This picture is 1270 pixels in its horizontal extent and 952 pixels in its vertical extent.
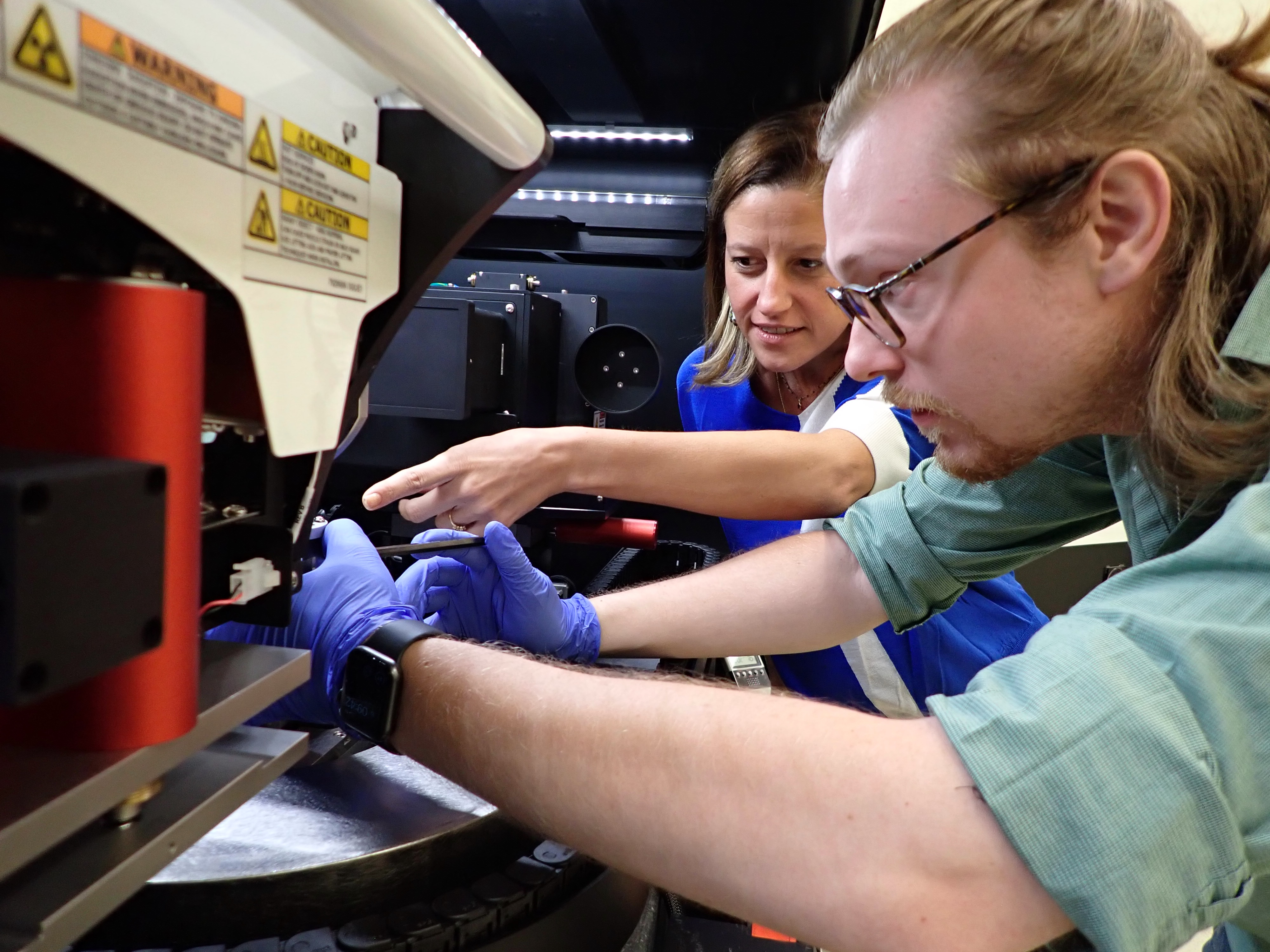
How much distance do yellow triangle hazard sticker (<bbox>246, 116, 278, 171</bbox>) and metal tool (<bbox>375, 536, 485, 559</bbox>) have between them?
0.53 m

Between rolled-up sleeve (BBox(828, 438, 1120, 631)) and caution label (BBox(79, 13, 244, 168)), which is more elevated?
caution label (BBox(79, 13, 244, 168))

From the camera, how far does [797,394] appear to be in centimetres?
161

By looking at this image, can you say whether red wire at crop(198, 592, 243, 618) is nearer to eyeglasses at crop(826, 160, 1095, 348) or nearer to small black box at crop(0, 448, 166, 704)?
small black box at crop(0, 448, 166, 704)

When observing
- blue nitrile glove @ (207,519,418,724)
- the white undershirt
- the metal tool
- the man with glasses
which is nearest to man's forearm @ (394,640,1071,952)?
the man with glasses

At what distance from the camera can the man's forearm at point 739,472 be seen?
1.18 m

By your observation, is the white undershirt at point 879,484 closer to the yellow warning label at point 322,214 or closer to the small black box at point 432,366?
the small black box at point 432,366

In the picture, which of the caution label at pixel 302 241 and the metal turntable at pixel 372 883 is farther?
the metal turntable at pixel 372 883

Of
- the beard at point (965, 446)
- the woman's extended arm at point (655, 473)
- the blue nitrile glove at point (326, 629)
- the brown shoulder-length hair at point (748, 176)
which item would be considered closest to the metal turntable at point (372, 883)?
the blue nitrile glove at point (326, 629)

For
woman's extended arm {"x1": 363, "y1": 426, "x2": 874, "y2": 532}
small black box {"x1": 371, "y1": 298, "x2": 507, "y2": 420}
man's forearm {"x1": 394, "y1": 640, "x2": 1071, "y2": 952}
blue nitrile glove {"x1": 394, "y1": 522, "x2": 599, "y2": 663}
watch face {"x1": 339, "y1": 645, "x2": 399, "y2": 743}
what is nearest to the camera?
man's forearm {"x1": 394, "y1": 640, "x2": 1071, "y2": 952}

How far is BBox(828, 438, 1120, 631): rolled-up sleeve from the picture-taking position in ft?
3.16

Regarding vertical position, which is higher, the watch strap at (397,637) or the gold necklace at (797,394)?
the gold necklace at (797,394)

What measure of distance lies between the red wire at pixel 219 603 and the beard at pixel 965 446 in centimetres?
63

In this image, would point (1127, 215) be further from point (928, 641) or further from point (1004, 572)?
point (928, 641)

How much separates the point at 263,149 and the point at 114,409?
14 cm
